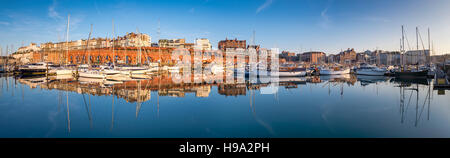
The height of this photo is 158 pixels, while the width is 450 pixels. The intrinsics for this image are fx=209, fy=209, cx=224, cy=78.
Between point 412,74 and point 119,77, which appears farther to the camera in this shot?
point 412,74

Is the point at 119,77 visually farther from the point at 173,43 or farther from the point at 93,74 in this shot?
the point at 173,43

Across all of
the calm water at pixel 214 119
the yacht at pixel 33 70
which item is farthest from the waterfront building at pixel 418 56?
the yacht at pixel 33 70

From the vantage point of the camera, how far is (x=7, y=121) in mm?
6480

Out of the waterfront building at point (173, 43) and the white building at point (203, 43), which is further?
the white building at point (203, 43)

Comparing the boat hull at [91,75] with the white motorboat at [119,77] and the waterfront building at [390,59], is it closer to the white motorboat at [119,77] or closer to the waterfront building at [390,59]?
the white motorboat at [119,77]

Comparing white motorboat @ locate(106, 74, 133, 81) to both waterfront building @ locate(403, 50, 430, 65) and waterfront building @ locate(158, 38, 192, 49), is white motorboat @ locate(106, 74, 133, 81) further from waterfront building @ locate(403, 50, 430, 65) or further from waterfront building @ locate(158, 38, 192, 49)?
waterfront building @ locate(158, 38, 192, 49)

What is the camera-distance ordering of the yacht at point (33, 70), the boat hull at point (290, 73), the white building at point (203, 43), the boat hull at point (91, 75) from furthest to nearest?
the white building at point (203, 43) → the yacht at point (33, 70) → the boat hull at point (290, 73) → the boat hull at point (91, 75)

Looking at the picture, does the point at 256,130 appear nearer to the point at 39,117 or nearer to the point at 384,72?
the point at 39,117

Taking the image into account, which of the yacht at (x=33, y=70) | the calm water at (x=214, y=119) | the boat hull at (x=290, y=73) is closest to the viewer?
the calm water at (x=214, y=119)

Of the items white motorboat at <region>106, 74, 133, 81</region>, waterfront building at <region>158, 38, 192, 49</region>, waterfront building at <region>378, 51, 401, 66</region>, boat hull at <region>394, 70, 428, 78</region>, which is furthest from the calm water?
waterfront building at <region>378, 51, 401, 66</region>

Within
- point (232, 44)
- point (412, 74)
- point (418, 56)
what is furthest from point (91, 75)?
point (232, 44)

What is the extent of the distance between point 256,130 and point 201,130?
59.7 inches
